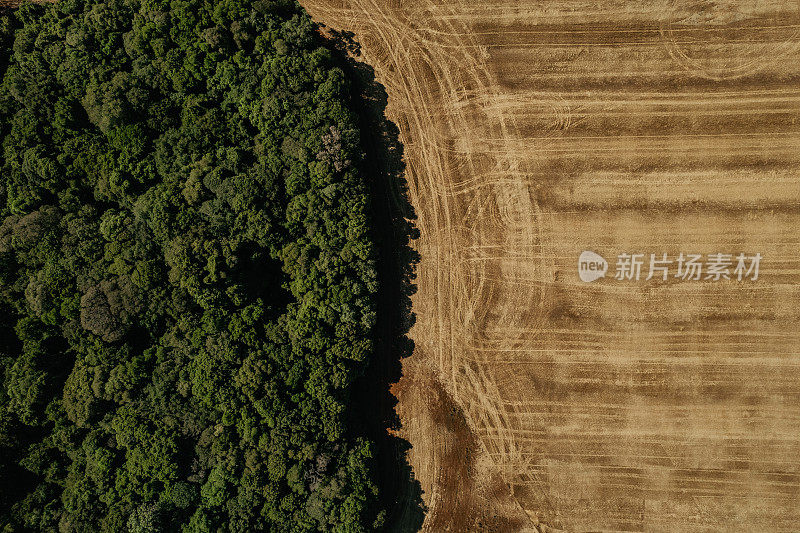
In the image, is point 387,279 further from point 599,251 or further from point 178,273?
point 599,251

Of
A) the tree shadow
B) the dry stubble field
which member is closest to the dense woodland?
the tree shadow

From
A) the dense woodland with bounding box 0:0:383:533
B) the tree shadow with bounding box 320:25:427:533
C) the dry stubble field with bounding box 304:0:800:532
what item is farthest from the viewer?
the tree shadow with bounding box 320:25:427:533

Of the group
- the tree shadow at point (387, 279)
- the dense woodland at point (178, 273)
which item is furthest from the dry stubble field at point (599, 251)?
the dense woodland at point (178, 273)

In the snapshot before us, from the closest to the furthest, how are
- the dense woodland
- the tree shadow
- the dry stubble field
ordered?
1. the dense woodland
2. the dry stubble field
3. the tree shadow

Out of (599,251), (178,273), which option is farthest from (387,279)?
(599,251)

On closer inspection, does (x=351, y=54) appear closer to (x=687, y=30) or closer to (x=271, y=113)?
(x=271, y=113)

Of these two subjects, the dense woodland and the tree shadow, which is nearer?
the dense woodland

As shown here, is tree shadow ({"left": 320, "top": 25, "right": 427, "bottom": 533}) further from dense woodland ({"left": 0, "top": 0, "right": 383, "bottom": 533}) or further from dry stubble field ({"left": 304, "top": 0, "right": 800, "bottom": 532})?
Result: dense woodland ({"left": 0, "top": 0, "right": 383, "bottom": 533})
